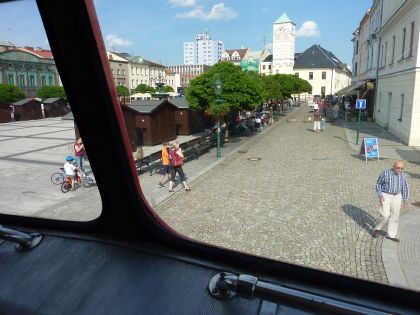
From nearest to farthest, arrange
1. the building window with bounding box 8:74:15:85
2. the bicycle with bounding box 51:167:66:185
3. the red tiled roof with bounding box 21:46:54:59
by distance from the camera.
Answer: the red tiled roof with bounding box 21:46:54:59
the building window with bounding box 8:74:15:85
the bicycle with bounding box 51:167:66:185

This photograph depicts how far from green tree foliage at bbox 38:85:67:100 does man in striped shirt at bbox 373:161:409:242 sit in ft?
6.34

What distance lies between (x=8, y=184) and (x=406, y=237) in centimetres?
250

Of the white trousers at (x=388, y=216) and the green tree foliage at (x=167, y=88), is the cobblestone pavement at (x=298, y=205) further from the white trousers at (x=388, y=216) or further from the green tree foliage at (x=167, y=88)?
the green tree foliage at (x=167, y=88)

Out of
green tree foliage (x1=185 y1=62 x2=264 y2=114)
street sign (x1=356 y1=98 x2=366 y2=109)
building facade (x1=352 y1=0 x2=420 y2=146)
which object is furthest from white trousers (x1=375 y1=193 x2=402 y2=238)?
green tree foliage (x1=185 y1=62 x2=264 y2=114)

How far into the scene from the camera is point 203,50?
129cm

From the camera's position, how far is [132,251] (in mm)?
1597

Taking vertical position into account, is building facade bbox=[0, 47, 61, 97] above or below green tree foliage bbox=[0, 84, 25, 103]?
above

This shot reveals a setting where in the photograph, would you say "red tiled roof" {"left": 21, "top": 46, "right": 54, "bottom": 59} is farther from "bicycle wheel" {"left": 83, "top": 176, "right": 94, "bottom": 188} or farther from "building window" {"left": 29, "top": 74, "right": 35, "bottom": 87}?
"bicycle wheel" {"left": 83, "top": 176, "right": 94, "bottom": 188}

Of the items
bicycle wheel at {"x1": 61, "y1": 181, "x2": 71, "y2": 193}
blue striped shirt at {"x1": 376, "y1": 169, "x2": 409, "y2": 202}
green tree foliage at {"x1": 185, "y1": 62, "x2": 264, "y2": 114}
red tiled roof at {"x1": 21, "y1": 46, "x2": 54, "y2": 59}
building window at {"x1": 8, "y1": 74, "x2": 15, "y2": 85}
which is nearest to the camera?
red tiled roof at {"x1": 21, "y1": 46, "x2": 54, "y2": 59}

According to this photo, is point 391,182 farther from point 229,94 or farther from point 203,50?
point 229,94

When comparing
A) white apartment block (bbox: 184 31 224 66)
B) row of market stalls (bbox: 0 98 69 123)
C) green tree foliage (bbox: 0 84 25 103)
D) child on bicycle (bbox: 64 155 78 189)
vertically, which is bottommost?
child on bicycle (bbox: 64 155 78 189)

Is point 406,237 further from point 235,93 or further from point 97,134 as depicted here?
point 235,93

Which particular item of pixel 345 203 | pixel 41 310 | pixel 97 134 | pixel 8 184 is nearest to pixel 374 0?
pixel 97 134

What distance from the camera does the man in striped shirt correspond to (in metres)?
2.20
